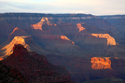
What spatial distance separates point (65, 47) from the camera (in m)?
115

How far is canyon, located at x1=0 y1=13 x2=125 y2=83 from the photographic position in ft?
141

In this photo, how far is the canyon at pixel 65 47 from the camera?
42906 millimetres

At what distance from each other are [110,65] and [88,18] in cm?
11285

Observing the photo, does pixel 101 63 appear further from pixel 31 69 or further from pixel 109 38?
pixel 31 69

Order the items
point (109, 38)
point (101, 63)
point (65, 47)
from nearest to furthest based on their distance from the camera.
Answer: point (101, 63)
point (65, 47)
point (109, 38)

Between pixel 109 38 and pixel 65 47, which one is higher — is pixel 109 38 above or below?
above

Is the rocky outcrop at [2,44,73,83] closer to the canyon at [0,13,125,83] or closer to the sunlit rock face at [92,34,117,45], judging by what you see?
the canyon at [0,13,125,83]

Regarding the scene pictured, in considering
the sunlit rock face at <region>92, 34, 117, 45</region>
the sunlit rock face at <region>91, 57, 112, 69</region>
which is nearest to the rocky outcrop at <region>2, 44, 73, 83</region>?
the sunlit rock face at <region>91, 57, 112, 69</region>

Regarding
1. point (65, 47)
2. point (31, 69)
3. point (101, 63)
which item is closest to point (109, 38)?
point (65, 47)

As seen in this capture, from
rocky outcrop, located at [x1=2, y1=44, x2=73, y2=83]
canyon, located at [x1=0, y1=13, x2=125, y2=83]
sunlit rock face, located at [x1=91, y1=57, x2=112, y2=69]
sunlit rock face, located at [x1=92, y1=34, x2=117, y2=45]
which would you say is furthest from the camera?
sunlit rock face, located at [x1=92, y1=34, x2=117, y2=45]

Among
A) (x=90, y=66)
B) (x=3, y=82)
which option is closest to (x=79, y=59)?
(x=90, y=66)

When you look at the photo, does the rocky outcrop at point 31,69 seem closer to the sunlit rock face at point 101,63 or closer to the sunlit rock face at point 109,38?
the sunlit rock face at point 101,63

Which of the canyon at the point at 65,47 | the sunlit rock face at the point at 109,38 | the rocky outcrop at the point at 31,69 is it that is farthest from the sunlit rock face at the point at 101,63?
the rocky outcrop at the point at 31,69

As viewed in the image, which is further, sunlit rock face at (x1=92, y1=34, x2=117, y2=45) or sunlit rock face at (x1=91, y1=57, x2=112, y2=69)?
sunlit rock face at (x1=92, y1=34, x2=117, y2=45)
